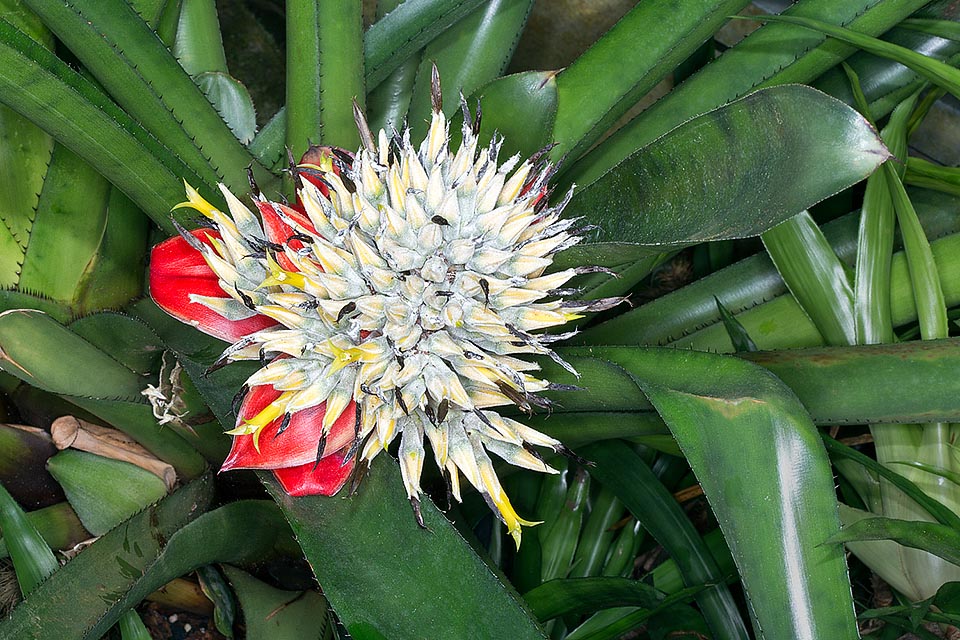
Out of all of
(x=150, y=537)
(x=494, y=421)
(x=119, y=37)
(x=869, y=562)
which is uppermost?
(x=119, y=37)

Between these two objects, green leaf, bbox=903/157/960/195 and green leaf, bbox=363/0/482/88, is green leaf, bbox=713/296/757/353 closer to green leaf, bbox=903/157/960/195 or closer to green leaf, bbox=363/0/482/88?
green leaf, bbox=903/157/960/195

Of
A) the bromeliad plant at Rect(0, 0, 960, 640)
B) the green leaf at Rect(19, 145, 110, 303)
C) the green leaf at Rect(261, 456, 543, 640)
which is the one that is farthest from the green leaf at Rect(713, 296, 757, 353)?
the green leaf at Rect(19, 145, 110, 303)

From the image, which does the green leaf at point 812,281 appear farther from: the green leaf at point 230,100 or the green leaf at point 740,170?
the green leaf at point 230,100

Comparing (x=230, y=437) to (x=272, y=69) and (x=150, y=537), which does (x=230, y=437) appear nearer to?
(x=150, y=537)

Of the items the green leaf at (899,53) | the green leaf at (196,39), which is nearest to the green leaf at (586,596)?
the green leaf at (899,53)

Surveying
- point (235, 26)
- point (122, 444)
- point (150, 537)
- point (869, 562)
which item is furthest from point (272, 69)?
point (869, 562)

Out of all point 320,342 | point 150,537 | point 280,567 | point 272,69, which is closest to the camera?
point 320,342

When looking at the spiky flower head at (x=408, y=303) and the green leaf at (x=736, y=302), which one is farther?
the green leaf at (x=736, y=302)
